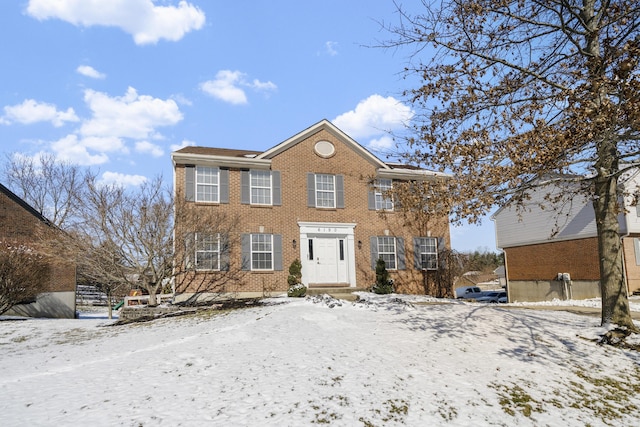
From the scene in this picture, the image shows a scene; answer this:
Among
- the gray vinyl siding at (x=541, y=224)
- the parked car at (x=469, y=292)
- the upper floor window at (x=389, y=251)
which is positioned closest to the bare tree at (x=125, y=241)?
the upper floor window at (x=389, y=251)

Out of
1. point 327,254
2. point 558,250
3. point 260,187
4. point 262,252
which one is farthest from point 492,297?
point 260,187

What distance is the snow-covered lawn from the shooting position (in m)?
5.63

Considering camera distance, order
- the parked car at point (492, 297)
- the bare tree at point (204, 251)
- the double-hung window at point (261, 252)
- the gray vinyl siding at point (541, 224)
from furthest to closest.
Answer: the parked car at point (492, 297), the gray vinyl siding at point (541, 224), the double-hung window at point (261, 252), the bare tree at point (204, 251)

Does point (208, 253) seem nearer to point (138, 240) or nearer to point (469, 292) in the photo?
point (138, 240)

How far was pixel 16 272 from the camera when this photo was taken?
50.7ft

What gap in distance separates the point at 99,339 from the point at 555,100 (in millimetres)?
11470

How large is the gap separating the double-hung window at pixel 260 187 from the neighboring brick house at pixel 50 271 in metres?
8.12

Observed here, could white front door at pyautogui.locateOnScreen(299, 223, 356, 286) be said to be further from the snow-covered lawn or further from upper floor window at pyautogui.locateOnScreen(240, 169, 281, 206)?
the snow-covered lawn

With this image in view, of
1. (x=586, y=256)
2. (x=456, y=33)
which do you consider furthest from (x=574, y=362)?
(x=586, y=256)

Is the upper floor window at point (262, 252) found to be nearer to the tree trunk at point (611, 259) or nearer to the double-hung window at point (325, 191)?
the double-hung window at point (325, 191)

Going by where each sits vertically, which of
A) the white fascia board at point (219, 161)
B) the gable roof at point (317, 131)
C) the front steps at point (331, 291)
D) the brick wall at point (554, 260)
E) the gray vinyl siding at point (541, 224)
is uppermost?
the gable roof at point (317, 131)

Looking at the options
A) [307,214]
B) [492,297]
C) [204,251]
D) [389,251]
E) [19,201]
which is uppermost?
[19,201]

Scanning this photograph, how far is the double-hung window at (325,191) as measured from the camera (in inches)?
735

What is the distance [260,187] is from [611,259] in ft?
40.5
